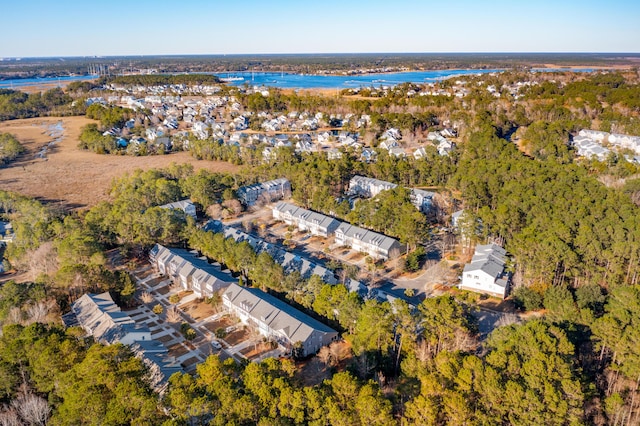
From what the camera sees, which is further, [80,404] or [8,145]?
[8,145]

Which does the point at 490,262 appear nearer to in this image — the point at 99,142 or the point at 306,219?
the point at 306,219

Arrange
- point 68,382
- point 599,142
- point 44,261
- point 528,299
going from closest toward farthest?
1. point 68,382
2. point 528,299
3. point 44,261
4. point 599,142

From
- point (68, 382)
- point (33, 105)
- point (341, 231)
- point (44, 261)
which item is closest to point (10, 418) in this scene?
point (68, 382)

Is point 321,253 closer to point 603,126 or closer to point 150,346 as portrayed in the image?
point 150,346

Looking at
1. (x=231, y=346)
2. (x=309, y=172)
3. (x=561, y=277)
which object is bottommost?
(x=231, y=346)

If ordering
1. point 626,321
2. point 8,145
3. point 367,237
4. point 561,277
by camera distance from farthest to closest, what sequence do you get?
point 8,145, point 367,237, point 561,277, point 626,321

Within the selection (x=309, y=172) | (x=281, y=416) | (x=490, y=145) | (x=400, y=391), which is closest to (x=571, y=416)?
(x=400, y=391)
